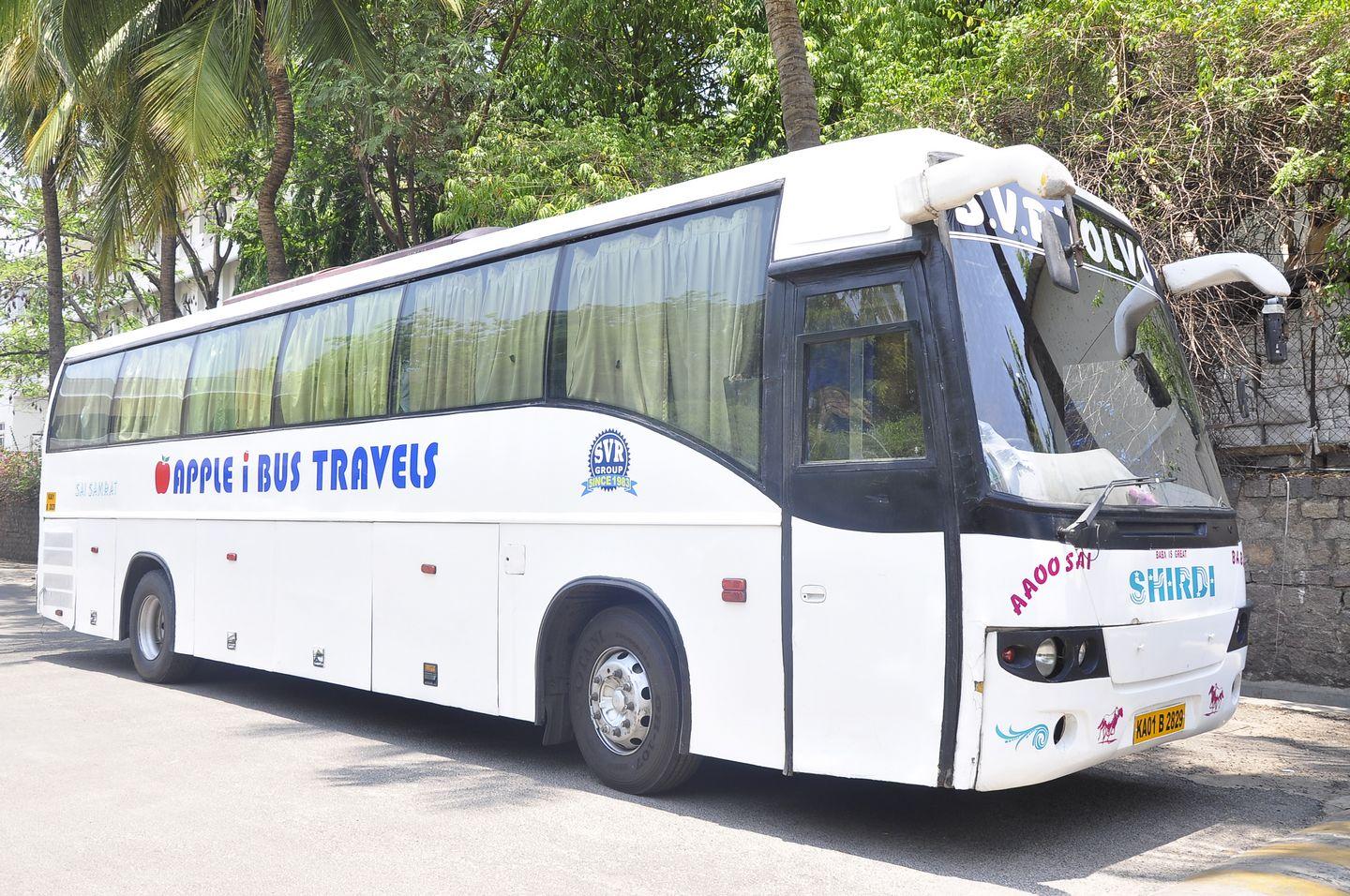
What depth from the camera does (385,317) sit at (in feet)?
28.8

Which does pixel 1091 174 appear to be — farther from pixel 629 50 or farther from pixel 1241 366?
pixel 629 50

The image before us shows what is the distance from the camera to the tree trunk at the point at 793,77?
33.1 ft

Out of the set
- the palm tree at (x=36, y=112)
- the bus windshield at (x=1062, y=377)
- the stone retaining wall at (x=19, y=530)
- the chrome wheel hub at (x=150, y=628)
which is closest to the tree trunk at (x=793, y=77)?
the bus windshield at (x=1062, y=377)

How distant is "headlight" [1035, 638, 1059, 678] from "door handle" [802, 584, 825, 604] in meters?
0.99

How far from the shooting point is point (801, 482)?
5.72 meters

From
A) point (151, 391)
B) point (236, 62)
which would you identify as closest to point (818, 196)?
point (151, 391)

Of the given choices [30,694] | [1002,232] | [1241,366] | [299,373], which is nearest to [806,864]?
[1002,232]

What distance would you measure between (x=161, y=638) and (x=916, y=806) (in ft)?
25.5

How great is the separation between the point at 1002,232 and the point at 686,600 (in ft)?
7.88

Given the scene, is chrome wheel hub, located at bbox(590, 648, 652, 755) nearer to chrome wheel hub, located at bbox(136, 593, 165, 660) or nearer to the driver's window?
the driver's window

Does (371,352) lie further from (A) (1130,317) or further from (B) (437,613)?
(A) (1130,317)

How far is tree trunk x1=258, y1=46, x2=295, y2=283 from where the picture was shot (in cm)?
1548

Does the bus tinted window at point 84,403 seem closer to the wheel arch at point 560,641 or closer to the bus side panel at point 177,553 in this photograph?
the bus side panel at point 177,553

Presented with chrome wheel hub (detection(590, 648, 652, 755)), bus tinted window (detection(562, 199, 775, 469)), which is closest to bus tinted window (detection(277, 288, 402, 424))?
bus tinted window (detection(562, 199, 775, 469))
